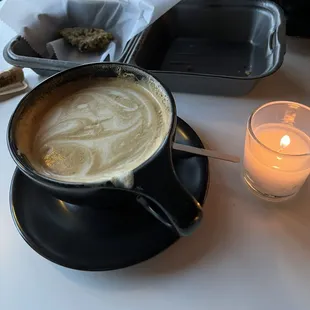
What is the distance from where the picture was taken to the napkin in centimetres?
77

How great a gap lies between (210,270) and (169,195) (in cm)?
13

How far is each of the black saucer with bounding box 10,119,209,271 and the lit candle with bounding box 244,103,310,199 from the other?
0.21 feet

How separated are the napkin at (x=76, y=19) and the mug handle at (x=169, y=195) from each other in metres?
0.40

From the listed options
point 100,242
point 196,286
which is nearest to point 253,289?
point 196,286

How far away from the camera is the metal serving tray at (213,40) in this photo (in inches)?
29.2

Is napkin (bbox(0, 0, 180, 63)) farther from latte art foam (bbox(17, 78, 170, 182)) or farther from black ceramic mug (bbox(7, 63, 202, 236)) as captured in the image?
black ceramic mug (bbox(7, 63, 202, 236))

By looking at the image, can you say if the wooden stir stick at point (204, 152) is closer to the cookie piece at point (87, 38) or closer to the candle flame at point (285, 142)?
the candle flame at point (285, 142)

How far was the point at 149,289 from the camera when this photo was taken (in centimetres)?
47

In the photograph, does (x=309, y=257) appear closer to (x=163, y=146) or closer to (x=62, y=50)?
(x=163, y=146)

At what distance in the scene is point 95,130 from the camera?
53cm

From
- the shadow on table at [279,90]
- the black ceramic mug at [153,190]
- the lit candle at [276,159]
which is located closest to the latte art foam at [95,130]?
the black ceramic mug at [153,190]

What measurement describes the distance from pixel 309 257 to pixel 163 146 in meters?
0.22

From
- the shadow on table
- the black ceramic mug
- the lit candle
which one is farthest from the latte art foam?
the shadow on table

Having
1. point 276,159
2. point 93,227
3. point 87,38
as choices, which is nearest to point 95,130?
point 93,227
